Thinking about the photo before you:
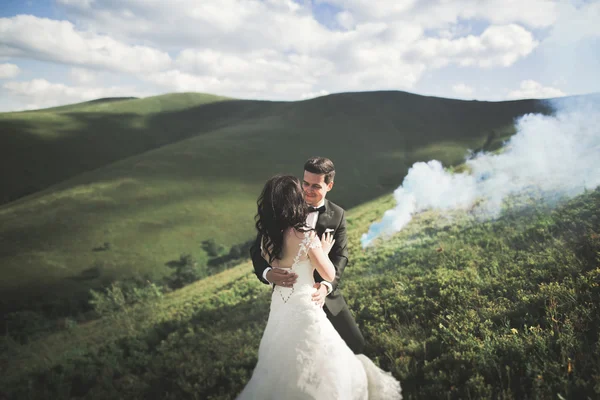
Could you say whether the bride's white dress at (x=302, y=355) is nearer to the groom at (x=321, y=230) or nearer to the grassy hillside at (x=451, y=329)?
the groom at (x=321, y=230)

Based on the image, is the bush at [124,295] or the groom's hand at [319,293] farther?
the bush at [124,295]

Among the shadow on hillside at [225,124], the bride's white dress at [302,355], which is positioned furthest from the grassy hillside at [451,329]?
the shadow on hillside at [225,124]

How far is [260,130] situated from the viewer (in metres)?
136

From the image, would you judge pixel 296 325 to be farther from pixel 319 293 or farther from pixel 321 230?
pixel 321 230

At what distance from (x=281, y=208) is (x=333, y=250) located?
65.0 inches

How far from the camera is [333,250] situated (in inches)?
248

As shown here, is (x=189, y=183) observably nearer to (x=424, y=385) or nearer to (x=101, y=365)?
(x=101, y=365)

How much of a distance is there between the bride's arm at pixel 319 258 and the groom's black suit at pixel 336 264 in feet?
2.08

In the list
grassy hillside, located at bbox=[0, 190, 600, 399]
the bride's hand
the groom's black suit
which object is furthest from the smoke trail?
the bride's hand

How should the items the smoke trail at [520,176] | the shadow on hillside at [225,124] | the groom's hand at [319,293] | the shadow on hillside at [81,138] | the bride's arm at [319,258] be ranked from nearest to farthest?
1. the bride's arm at [319,258]
2. the groom's hand at [319,293]
3. the smoke trail at [520,176]
4. the shadow on hillside at [81,138]
5. the shadow on hillside at [225,124]

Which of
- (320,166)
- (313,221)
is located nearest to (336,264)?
(313,221)

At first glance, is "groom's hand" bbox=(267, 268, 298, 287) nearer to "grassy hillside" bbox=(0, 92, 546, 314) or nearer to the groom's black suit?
the groom's black suit

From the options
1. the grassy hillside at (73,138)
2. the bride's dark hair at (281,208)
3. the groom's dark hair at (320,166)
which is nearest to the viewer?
the bride's dark hair at (281,208)

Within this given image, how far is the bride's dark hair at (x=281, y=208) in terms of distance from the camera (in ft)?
16.9
